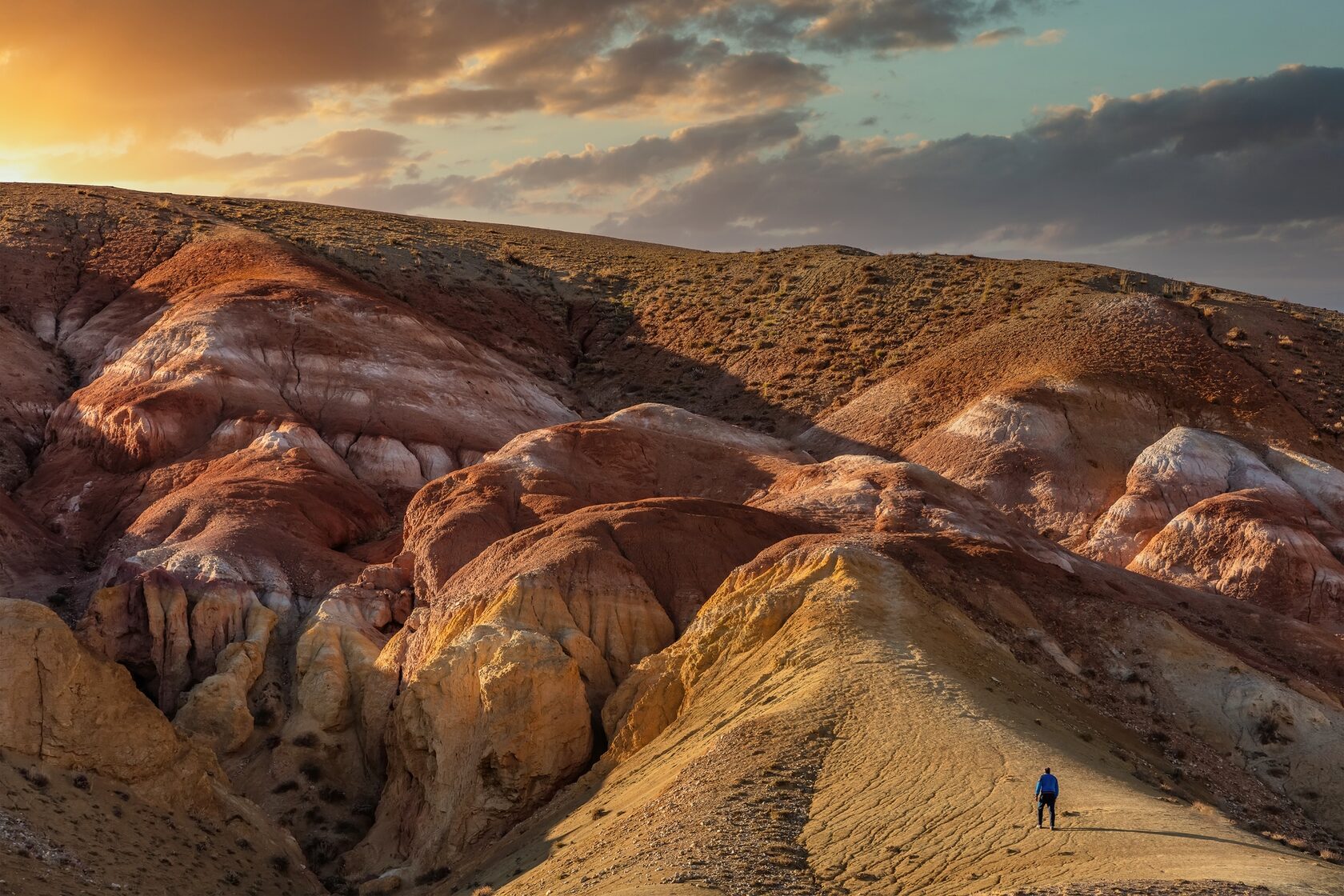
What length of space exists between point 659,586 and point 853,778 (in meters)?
14.9

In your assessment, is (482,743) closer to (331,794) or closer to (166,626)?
(331,794)

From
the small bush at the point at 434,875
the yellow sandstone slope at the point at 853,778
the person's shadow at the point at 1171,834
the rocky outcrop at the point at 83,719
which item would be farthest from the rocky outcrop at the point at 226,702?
the person's shadow at the point at 1171,834

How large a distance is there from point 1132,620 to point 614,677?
50.1ft

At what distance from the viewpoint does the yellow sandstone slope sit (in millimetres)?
27938

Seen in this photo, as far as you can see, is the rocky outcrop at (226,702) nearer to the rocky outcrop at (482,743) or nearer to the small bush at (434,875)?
the rocky outcrop at (482,743)

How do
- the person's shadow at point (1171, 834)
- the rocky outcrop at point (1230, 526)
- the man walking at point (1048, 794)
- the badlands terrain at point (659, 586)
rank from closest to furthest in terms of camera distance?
the person's shadow at point (1171, 834) < the man walking at point (1048, 794) < the badlands terrain at point (659, 586) < the rocky outcrop at point (1230, 526)

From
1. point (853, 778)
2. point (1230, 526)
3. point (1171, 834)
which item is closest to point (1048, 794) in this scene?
point (1171, 834)

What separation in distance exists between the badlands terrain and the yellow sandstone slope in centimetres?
14

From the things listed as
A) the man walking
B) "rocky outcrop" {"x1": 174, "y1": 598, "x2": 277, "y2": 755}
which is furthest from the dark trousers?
"rocky outcrop" {"x1": 174, "y1": 598, "x2": 277, "y2": 755}

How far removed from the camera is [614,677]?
44.8m

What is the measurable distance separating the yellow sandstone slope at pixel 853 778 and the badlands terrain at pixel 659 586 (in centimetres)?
14

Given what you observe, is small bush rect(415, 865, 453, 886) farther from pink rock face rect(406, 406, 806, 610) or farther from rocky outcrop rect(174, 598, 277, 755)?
pink rock face rect(406, 406, 806, 610)

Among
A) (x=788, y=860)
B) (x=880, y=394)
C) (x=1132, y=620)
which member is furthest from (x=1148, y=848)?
(x=880, y=394)

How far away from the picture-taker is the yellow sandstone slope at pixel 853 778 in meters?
27.9
